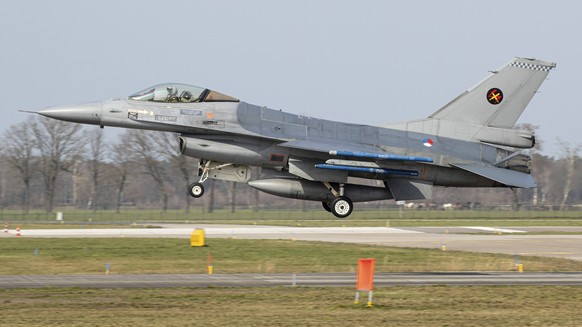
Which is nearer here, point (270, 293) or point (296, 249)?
point (270, 293)

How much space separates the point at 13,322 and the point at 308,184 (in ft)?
31.7

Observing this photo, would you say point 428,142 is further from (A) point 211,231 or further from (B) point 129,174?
(B) point 129,174

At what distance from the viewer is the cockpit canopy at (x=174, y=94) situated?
2647 centimetres

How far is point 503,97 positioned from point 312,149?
25.0 feet

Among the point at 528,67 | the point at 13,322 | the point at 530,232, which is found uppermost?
the point at 528,67

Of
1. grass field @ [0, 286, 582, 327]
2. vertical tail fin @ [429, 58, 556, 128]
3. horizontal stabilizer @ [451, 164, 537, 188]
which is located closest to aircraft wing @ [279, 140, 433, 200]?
horizontal stabilizer @ [451, 164, 537, 188]

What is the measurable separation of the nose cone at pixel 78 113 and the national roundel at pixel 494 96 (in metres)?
13.1

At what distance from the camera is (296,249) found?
5047cm

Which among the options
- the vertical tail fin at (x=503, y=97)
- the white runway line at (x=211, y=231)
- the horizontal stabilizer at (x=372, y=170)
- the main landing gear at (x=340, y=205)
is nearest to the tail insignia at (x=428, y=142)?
the horizontal stabilizer at (x=372, y=170)

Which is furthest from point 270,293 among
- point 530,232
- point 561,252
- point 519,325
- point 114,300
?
point 530,232

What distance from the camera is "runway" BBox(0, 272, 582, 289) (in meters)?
34.2

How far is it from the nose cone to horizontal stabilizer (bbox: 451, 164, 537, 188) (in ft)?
38.1

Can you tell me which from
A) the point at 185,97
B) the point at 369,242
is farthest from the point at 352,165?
the point at 369,242

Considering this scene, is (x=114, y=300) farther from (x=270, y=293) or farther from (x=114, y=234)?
(x=114, y=234)
